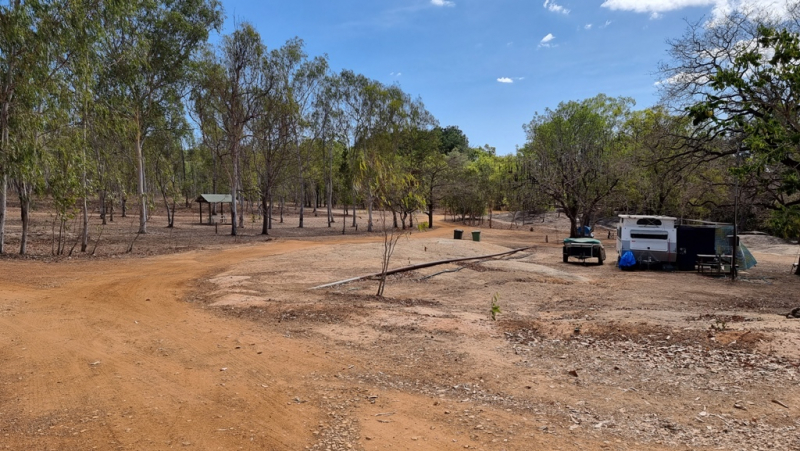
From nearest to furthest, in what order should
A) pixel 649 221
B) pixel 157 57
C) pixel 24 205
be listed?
pixel 649 221
pixel 24 205
pixel 157 57

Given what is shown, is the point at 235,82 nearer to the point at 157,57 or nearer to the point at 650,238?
the point at 157,57

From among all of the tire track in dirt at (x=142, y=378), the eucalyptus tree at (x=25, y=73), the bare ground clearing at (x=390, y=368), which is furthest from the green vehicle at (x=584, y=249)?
the eucalyptus tree at (x=25, y=73)

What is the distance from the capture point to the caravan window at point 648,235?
1628 cm

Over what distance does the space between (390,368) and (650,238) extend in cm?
1426

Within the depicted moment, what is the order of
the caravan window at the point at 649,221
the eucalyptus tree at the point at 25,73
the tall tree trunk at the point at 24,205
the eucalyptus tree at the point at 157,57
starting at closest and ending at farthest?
the eucalyptus tree at the point at 25,73
the tall tree trunk at the point at 24,205
the caravan window at the point at 649,221
the eucalyptus tree at the point at 157,57

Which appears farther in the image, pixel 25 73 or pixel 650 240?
pixel 650 240

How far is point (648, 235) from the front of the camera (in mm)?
16438

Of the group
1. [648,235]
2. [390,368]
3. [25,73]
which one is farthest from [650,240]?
[25,73]

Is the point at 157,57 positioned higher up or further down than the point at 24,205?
higher up

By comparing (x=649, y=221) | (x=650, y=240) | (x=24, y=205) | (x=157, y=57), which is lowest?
(x=650, y=240)

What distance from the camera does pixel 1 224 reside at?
639 inches

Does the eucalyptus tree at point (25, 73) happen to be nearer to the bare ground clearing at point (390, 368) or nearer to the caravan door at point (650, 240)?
the bare ground clearing at point (390, 368)

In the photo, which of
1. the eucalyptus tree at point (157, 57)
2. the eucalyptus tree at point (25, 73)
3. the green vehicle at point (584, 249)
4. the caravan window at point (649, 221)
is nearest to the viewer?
the eucalyptus tree at point (25, 73)

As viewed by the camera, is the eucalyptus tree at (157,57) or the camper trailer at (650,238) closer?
the camper trailer at (650,238)
